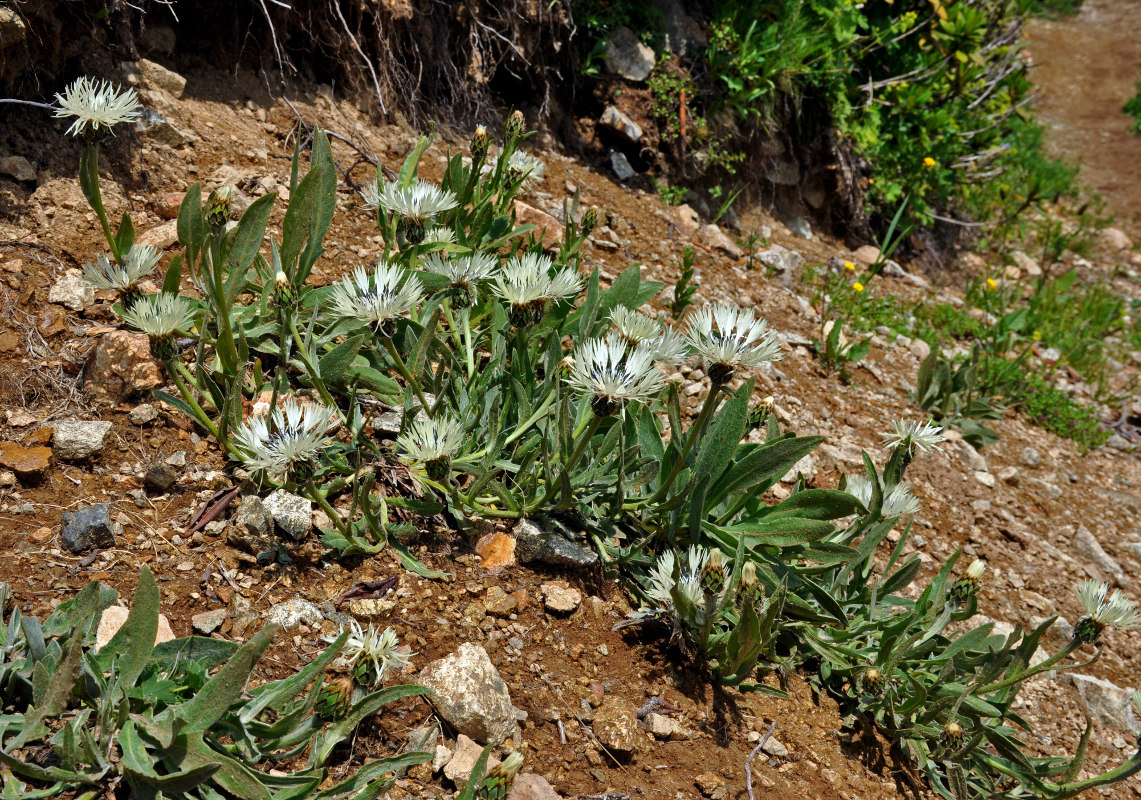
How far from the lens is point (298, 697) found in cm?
170

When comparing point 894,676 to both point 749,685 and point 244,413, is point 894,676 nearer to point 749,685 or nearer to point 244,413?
point 749,685

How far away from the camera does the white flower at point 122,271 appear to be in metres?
2.05

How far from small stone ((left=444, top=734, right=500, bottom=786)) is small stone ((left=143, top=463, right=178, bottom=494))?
97 cm

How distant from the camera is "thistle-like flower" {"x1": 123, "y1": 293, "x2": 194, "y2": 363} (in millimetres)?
1886

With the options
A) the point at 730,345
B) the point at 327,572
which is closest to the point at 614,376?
the point at 730,345

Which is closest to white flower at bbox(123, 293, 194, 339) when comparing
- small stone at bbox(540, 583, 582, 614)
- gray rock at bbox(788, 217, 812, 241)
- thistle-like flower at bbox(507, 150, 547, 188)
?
small stone at bbox(540, 583, 582, 614)

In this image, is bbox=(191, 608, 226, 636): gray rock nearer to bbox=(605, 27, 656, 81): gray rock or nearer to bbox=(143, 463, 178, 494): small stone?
bbox=(143, 463, 178, 494): small stone

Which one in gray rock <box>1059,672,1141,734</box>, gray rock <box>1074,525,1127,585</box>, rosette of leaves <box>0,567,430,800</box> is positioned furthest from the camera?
gray rock <box>1074,525,1127,585</box>

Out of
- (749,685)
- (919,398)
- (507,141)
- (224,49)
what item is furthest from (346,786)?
(919,398)

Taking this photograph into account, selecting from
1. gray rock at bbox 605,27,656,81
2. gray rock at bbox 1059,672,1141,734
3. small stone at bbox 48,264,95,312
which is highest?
gray rock at bbox 605,27,656,81

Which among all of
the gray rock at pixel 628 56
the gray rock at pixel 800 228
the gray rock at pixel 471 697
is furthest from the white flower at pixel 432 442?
the gray rock at pixel 800 228

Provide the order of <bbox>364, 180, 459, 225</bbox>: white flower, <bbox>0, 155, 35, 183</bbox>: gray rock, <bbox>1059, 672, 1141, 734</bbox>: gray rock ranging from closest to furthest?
<bbox>364, 180, 459, 225</bbox>: white flower → <bbox>0, 155, 35, 183</bbox>: gray rock → <bbox>1059, 672, 1141, 734</bbox>: gray rock

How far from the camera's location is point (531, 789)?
170cm

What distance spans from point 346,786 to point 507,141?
215 cm
